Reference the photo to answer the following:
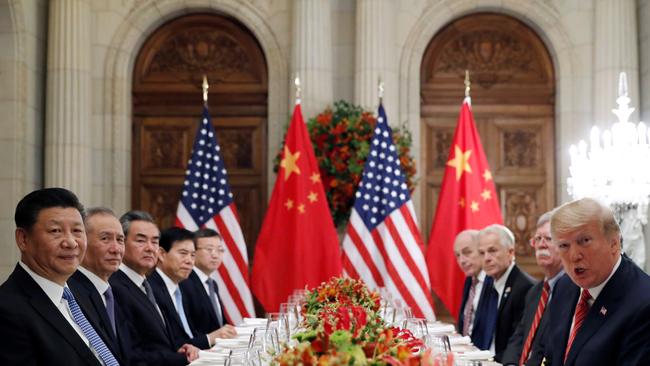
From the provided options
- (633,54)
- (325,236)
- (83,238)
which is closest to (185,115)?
(325,236)

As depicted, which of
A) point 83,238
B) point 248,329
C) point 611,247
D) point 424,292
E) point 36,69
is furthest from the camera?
point 36,69

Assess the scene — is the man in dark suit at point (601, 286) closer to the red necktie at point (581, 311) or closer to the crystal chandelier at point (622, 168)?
the red necktie at point (581, 311)

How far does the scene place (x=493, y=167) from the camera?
10320 mm

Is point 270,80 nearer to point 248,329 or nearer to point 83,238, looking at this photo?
point 248,329

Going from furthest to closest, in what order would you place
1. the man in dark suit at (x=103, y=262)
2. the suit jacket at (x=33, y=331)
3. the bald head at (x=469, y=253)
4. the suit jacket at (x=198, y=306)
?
the bald head at (x=469, y=253), the suit jacket at (x=198, y=306), the man in dark suit at (x=103, y=262), the suit jacket at (x=33, y=331)

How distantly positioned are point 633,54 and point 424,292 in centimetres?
361

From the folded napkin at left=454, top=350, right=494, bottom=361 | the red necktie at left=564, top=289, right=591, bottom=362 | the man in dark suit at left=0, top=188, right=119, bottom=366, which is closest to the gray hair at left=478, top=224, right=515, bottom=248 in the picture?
the folded napkin at left=454, top=350, right=494, bottom=361

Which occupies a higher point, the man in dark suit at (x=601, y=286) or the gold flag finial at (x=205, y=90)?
the gold flag finial at (x=205, y=90)

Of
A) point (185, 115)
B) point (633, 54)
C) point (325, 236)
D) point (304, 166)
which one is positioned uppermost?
point (633, 54)

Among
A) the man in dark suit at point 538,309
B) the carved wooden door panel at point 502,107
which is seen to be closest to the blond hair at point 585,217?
the man in dark suit at point 538,309

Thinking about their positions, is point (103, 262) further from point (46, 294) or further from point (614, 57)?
point (614, 57)

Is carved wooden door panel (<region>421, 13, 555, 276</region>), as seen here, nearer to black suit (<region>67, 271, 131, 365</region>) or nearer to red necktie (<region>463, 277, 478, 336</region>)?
red necktie (<region>463, 277, 478, 336</region>)

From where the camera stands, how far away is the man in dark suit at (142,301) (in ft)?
16.8

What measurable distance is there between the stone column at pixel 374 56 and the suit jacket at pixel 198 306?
3.25 metres
